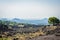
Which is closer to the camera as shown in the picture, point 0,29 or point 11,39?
point 11,39

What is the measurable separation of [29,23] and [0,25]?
4.50 feet

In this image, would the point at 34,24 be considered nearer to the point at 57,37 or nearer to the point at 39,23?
the point at 39,23

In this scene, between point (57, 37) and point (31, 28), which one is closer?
point (57, 37)

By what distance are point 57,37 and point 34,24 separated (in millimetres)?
2706

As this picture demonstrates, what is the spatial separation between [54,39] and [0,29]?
3.30 metres

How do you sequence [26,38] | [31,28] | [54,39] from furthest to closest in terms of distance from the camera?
[31,28] → [26,38] → [54,39]

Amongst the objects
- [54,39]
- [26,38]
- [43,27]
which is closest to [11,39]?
[26,38]

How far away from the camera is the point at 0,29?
291 inches

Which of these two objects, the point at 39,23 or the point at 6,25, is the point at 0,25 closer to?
the point at 6,25

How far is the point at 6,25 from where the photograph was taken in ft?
26.5

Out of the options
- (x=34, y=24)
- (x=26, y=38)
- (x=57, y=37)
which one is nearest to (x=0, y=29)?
(x=34, y=24)

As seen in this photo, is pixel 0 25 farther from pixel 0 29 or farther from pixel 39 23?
pixel 39 23

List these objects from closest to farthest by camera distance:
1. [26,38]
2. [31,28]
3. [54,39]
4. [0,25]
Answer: [54,39]
[26,38]
[31,28]
[0,25]

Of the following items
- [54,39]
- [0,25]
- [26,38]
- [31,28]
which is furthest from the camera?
[0,25]
